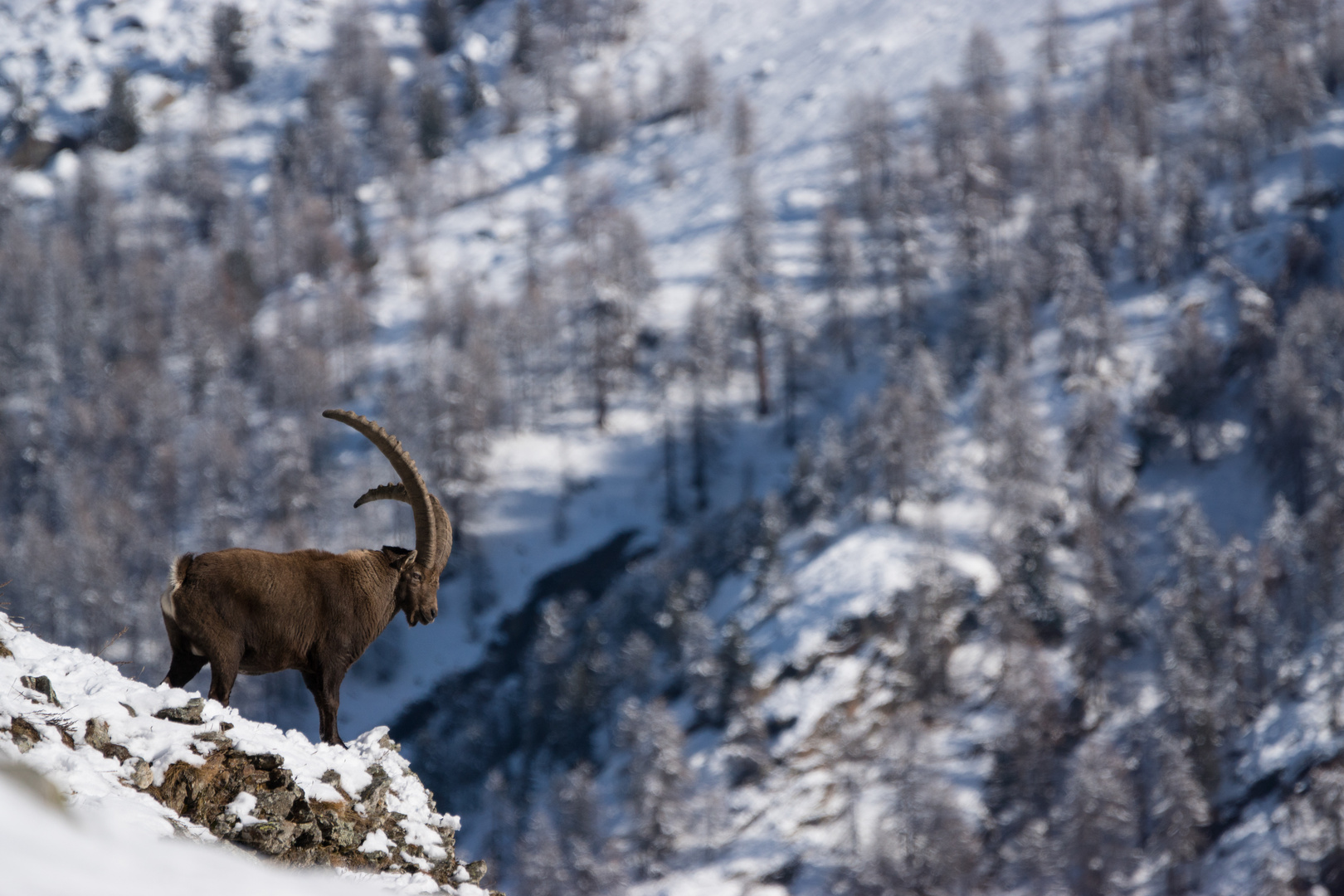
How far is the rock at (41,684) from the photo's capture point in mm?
6820

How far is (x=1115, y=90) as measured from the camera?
372 ft

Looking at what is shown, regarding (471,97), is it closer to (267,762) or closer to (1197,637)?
(1197,637)

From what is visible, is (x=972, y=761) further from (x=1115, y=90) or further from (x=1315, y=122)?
(x=1115, y=90)

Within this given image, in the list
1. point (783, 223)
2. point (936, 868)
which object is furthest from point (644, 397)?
point (936, 868)

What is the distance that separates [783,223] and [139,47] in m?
109

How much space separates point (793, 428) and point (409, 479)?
7737 centimetres

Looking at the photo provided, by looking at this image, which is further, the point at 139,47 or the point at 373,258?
the point at 139,47

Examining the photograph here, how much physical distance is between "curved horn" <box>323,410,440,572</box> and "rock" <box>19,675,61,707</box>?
7.25 ft

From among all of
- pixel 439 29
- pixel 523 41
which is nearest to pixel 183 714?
pixel 523 41

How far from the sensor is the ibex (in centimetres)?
773

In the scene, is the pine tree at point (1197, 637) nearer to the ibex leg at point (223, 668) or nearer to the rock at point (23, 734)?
the ibex leg at point (223, 668)

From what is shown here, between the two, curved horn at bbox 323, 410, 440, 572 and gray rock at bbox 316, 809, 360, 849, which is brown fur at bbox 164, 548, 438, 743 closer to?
curved horn at bbox 323, 410, 440, 572

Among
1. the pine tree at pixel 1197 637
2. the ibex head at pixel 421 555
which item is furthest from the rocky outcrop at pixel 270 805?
the pine tree at pixel 1197 637

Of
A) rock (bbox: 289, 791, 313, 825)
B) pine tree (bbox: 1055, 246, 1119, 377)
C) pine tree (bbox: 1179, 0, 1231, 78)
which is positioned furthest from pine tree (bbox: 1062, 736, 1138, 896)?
pine tree (bbox: 1179, 0, 1231, 78)
